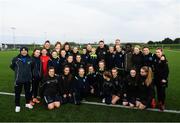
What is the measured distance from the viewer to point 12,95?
32.7 feet

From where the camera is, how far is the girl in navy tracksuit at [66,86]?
29.4ft

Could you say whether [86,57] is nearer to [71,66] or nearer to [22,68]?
[71,66]

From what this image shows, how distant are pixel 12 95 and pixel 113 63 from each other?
323 cm

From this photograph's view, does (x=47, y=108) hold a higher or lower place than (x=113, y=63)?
lower

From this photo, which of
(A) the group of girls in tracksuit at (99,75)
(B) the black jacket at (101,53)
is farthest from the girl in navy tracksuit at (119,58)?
(B) the black jacket at (101,53)

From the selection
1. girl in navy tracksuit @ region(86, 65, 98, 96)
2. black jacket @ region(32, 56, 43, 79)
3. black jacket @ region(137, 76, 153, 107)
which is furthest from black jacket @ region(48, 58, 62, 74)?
black jacket @ region(137, 76, 153, 107)

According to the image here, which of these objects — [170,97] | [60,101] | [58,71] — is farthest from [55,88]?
[170,97]

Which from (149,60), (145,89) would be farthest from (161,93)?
(149,60)

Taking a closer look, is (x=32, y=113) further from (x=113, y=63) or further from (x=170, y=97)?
(x=170, y=97)

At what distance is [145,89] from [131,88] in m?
0.40

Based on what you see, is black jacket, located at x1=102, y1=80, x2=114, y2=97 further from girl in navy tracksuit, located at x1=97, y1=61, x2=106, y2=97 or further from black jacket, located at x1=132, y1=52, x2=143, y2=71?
black jacket, located at x1=132, y1=52, x2=143, y2=71

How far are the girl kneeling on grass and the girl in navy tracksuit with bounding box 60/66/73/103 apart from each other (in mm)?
154

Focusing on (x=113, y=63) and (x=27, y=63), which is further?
(x=113, y=63)

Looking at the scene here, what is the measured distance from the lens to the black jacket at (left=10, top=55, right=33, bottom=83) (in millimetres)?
8117
